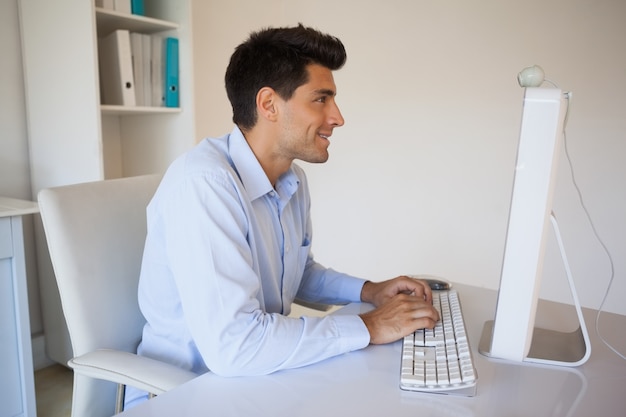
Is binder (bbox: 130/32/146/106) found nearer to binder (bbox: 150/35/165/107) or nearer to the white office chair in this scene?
binder (bbox: 150/35/165/107)

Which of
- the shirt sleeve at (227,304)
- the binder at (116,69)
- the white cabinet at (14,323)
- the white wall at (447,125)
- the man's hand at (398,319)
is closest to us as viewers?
the shirt sleeve at (227,304)

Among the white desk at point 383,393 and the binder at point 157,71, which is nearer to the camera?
the white desk at point 383,393

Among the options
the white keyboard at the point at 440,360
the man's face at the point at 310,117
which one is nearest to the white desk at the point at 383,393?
the white keyboard at the point at 440,360

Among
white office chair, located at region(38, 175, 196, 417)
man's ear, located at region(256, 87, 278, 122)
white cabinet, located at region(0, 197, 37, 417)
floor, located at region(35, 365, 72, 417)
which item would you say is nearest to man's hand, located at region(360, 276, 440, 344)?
white office chair, located at region(38, 175, 196, 417)

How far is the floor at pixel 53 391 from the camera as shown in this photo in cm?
192

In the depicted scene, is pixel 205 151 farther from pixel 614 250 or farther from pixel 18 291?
pixel 614 250

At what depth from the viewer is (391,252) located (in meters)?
2.85

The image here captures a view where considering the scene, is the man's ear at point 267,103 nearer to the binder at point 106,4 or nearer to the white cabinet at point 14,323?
the white cabinet at point 14,323

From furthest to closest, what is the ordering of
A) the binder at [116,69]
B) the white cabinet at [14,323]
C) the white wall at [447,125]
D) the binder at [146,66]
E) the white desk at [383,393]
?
1. the white wall at [447,125]
2. the binder at [146,66]
3. the binder at [116,69]
4. the white cabinet at [14,323]
5. the white desk at [383,393]

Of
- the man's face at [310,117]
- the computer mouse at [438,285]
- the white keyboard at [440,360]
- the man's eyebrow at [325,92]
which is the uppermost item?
the man's eyebrow at [325,92]

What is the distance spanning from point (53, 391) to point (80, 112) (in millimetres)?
1175

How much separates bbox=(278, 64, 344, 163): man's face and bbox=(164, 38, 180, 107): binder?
119 cm

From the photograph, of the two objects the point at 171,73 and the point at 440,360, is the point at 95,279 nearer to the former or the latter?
the point at 440,360

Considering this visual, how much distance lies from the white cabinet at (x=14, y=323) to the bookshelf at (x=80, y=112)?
0.36m
